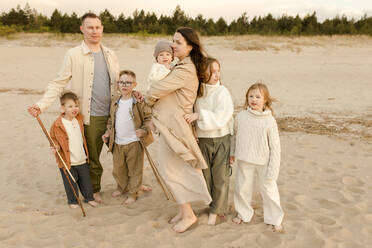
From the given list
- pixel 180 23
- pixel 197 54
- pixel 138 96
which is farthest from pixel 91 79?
pixel 180 23

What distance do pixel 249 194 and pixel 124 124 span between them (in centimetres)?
159

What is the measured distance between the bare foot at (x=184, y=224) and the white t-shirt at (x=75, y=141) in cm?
134

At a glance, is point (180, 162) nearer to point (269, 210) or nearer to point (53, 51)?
point (269, 210)

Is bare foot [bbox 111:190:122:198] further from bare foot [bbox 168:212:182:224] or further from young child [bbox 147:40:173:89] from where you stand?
young child [bbox 147:40:173:89]

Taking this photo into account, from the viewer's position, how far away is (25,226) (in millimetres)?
3434

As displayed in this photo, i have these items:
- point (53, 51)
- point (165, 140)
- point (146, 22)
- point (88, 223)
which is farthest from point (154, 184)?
point (146, 22)

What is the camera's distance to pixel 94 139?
12.9 ft

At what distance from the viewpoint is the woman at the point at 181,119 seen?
299 centimetres

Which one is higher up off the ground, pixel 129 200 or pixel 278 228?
pixel 278 228

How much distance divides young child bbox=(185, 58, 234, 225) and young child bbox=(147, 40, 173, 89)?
57 centimetres

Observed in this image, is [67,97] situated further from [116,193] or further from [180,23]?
[180,23]

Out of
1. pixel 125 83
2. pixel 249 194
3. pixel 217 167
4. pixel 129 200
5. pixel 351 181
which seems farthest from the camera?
pixel 351 181

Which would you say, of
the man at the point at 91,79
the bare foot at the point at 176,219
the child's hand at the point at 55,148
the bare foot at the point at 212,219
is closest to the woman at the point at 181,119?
the bare foot at the point at 176,219

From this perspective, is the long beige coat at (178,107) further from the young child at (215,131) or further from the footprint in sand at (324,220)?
the footprint in sand at (324,220)
